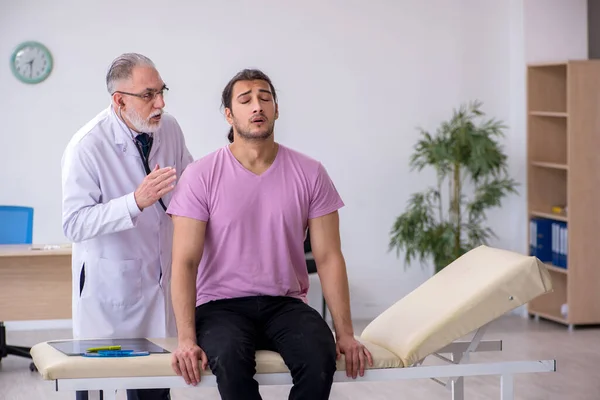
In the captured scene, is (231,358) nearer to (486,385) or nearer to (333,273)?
(333,273)

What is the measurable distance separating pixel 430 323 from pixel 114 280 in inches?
38.3

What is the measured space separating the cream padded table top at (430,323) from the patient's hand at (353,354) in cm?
3

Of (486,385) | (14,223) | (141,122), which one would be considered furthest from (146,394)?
(14,223)

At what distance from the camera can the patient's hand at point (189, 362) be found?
8.66 ft

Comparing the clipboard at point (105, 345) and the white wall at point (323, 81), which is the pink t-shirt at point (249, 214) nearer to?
the clipboard at point (105, 345)

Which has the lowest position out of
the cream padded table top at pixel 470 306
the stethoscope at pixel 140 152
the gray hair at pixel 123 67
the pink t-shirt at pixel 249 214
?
the cream padded table top at pixel 470 306

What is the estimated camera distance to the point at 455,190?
6.30m

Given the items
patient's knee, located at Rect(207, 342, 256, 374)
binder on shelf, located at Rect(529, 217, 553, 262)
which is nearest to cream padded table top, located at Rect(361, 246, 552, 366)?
patient's knee, located at Rect(207, 342, 256, 374)

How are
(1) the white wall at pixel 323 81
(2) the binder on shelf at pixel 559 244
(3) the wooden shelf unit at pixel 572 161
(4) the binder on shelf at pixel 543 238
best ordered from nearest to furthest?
(3) the wooden shelf unit at pixel 572 161, (2) the binder on shelf at pixel 559 244, (1) the white wall at pixel 323 81, (4) the binder on shelf at pixel 543 238

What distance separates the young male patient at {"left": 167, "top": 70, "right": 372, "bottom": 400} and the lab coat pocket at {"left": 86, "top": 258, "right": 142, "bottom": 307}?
241mm

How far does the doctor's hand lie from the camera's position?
2.82 m

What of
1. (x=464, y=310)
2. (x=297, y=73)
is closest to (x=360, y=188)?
(x=297, y=73)

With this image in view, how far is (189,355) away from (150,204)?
0.47m

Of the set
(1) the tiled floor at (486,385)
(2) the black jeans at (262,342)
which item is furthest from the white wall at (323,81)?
(2) the black jeans at (262,342)
